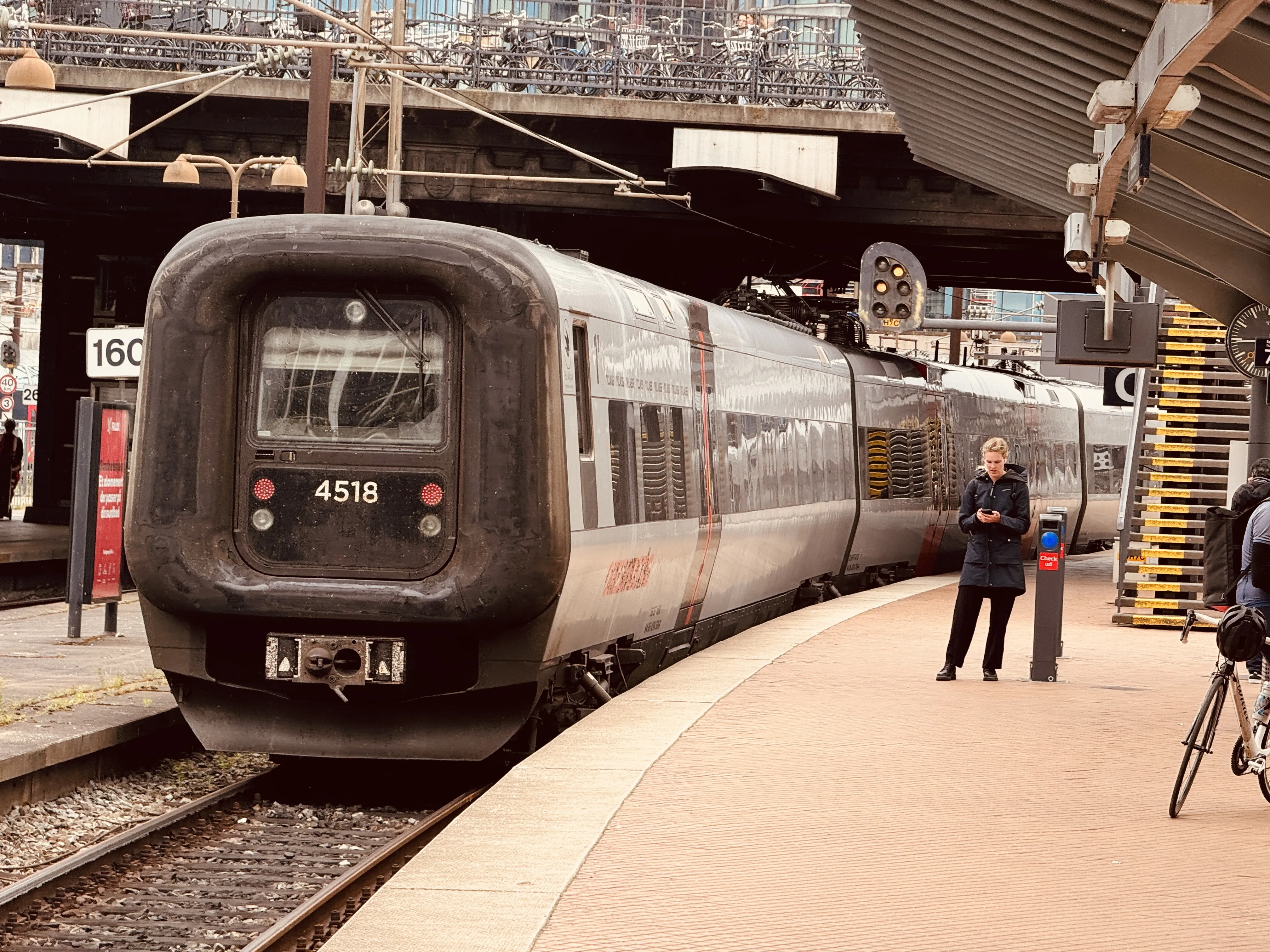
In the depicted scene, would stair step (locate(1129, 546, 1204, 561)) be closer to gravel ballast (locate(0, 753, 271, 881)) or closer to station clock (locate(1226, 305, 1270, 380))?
station clock (locate(1226, 305, 1270, 380))

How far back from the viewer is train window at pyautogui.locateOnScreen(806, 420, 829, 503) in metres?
19.2

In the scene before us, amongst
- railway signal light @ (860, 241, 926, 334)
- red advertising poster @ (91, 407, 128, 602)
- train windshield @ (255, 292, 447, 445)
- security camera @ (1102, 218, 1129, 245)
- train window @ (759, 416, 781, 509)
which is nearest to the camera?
train windshield @ (255, 292, 447, 445)

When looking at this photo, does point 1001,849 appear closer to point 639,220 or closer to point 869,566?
point 869,566

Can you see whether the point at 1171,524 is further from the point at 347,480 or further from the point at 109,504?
the point at 347,480

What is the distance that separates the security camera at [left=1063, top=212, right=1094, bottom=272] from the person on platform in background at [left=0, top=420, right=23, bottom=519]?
23366mm

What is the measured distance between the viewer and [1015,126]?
1301cm

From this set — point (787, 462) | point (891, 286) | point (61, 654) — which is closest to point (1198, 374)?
point (891, 286)

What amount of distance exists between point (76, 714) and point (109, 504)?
466 centimetres

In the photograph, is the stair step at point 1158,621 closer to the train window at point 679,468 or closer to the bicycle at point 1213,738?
the train window at point 679,468

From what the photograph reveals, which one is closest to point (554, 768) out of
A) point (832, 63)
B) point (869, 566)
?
point (869, 566)

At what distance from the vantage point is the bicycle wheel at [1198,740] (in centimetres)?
843

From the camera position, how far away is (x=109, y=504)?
15.1 meters

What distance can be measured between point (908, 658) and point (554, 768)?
252 inches

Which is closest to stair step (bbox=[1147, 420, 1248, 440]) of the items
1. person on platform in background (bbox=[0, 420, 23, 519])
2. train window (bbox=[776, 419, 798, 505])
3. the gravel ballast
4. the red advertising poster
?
train window (bbox=[776, 419, 798, 505])
